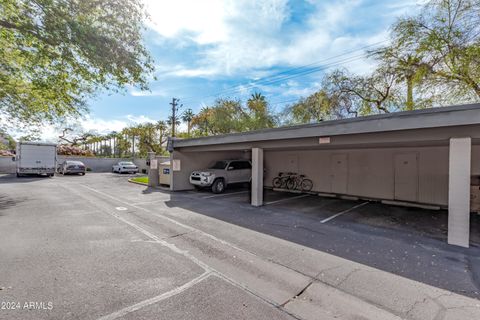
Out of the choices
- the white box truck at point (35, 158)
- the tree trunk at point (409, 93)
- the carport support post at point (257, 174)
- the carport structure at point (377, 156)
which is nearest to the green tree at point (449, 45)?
the tree trunk at point (409, 93)

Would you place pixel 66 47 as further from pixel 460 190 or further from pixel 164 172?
pixel 460 190

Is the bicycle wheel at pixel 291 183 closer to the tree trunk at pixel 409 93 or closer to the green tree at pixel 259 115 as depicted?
the tree trunk at pixel 409 93

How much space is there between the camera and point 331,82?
53.4ft

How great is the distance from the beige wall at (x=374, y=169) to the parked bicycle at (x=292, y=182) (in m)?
0.31

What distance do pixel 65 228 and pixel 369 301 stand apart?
21.5 feet

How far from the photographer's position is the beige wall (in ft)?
29.0

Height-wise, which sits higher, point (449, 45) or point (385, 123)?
point (449, 45)

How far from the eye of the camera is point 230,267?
3770 millimetres

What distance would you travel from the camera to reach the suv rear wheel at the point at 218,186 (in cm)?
1180

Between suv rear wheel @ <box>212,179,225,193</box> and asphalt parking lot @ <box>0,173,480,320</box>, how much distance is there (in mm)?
4715

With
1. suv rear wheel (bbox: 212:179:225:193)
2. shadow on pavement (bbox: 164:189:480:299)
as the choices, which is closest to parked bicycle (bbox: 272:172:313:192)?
shadow on pavement (bbox: 164:189:480:299)

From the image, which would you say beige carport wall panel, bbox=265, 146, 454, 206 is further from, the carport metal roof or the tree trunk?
the carport metal roof

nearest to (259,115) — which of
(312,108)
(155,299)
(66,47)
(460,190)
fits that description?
(312,108)

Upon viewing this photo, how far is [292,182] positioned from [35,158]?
1948 cm
